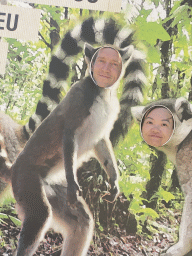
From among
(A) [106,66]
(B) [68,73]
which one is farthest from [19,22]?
(A) [106,66]

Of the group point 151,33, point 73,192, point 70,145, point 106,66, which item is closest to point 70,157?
point 70,145

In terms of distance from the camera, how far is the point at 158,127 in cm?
169

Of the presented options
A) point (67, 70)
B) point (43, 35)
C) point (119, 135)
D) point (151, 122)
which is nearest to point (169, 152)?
point (151, 122)

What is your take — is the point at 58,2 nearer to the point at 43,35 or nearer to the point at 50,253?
the point at 43,35

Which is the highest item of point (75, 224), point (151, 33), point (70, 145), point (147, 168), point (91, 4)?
point (91, 4)

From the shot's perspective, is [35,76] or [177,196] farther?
[35,76]

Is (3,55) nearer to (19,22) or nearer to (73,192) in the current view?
(19,22)

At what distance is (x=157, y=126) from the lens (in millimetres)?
1696

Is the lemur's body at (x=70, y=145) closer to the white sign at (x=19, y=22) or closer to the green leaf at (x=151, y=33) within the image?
the green leaf at (x=151, y=33)

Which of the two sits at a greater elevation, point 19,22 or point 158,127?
point 19,22

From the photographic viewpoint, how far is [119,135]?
1.73 metres

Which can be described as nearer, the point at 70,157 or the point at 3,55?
the point at 70,157

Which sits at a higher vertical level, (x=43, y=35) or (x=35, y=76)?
(x=43, y=35)

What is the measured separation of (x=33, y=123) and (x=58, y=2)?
0.86m
